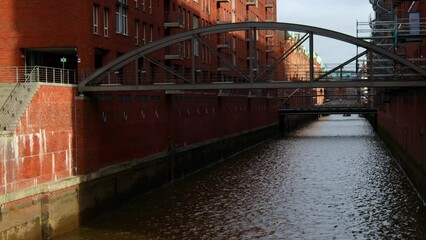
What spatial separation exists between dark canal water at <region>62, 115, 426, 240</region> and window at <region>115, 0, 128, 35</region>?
8.73 meters

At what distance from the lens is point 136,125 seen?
1131 inches

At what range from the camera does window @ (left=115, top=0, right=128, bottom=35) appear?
29342mm

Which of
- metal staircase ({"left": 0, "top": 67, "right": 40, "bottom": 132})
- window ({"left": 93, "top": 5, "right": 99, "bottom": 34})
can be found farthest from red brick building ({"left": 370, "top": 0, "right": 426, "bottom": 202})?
metal staircase ({"left": 0, "top": 67, "right": 40, "bottom": 132})

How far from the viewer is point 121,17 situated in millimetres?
29797

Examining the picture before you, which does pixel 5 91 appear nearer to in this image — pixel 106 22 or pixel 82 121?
pixel 82 121

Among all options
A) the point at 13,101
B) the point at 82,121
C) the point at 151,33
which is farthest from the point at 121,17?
the point at 13,101

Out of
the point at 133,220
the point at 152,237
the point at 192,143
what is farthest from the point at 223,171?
the point at 152,237

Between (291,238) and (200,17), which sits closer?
(291,238)

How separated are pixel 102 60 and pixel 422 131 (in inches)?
620

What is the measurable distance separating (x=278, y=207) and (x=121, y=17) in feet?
43.1

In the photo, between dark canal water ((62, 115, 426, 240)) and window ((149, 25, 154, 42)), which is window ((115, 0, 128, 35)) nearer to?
window ((149, 25, 154, 42))

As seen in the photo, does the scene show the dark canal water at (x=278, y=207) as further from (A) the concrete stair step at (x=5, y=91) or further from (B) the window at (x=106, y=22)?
(B) the window at (x=106, y=22)

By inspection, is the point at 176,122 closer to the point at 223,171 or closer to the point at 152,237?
the point at 223,171

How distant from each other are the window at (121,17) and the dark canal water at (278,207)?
28.7 ft
